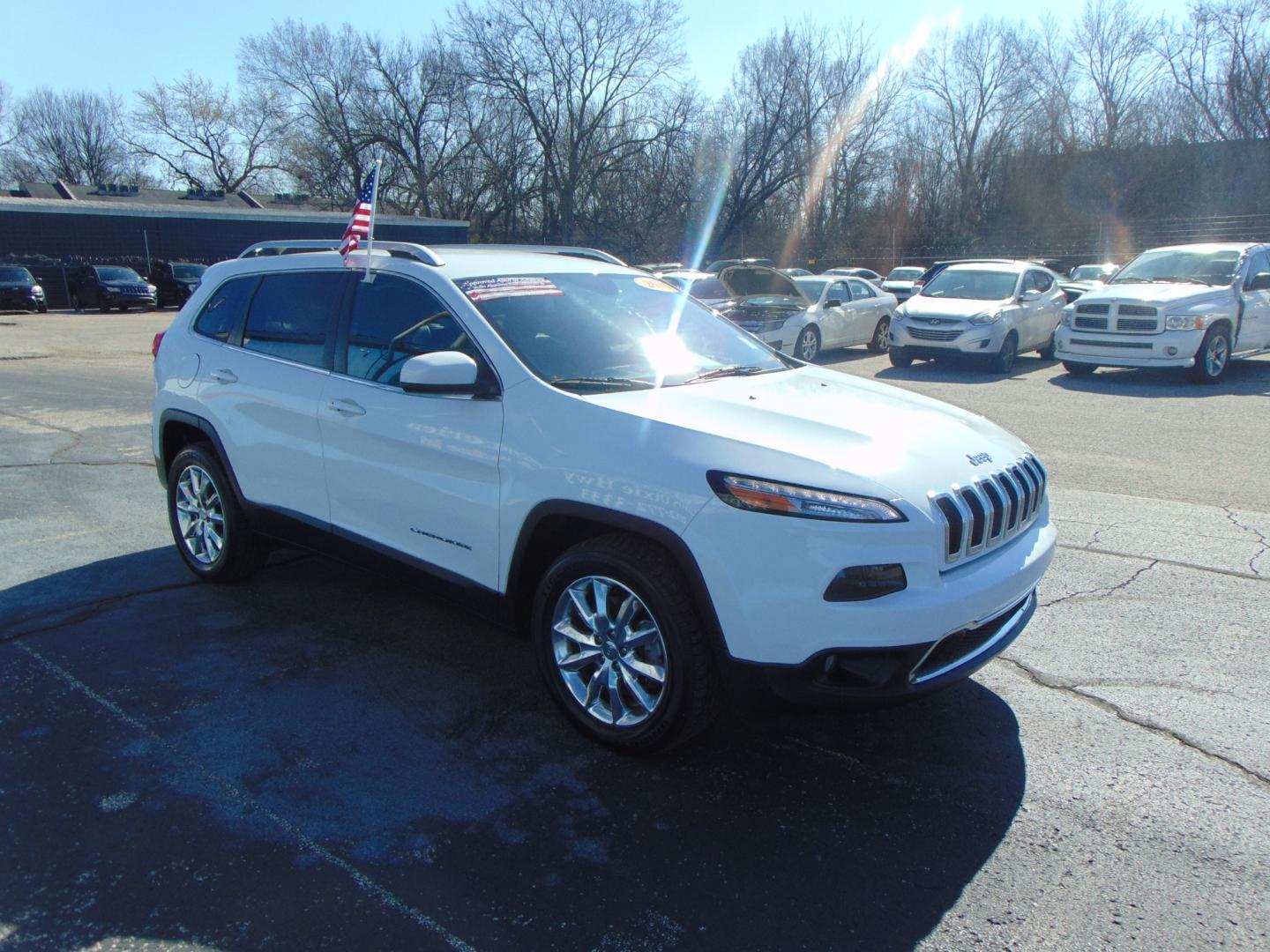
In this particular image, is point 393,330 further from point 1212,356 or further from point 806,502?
point 1212,356

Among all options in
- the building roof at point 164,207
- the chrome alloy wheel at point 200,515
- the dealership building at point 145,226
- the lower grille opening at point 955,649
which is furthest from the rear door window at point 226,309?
the building roof at point 164,207

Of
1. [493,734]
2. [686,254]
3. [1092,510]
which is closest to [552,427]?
[493,734]

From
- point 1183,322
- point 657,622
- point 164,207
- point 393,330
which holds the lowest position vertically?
point 657,622

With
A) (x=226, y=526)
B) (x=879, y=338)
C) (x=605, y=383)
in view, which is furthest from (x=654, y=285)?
(x=879, y=338)

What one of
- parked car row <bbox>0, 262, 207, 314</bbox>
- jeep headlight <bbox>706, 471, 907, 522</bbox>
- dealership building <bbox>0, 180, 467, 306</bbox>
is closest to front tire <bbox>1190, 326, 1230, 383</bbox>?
jeep headlight <bbox>706, 471, 907, 522</bbox>

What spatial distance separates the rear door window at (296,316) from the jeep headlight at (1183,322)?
1220 cm

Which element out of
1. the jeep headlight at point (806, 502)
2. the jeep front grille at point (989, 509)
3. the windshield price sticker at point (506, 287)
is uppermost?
the windshield price sticker at point (506, 287)

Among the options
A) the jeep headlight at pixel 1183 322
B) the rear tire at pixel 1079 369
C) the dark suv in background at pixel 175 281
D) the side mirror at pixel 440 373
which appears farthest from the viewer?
the dark suv in background at pixel 175 281

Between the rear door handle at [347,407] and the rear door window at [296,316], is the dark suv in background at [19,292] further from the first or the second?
the rear door handle at [347,407]

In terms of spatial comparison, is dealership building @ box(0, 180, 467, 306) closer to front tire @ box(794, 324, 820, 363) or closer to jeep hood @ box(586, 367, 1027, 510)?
front tire @ box(794, 324, 820, 363)

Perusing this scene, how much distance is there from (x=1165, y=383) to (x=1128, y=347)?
915 millimetres

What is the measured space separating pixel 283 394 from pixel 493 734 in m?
2.03

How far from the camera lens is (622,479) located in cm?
322

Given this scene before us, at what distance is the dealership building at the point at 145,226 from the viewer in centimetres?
3753
